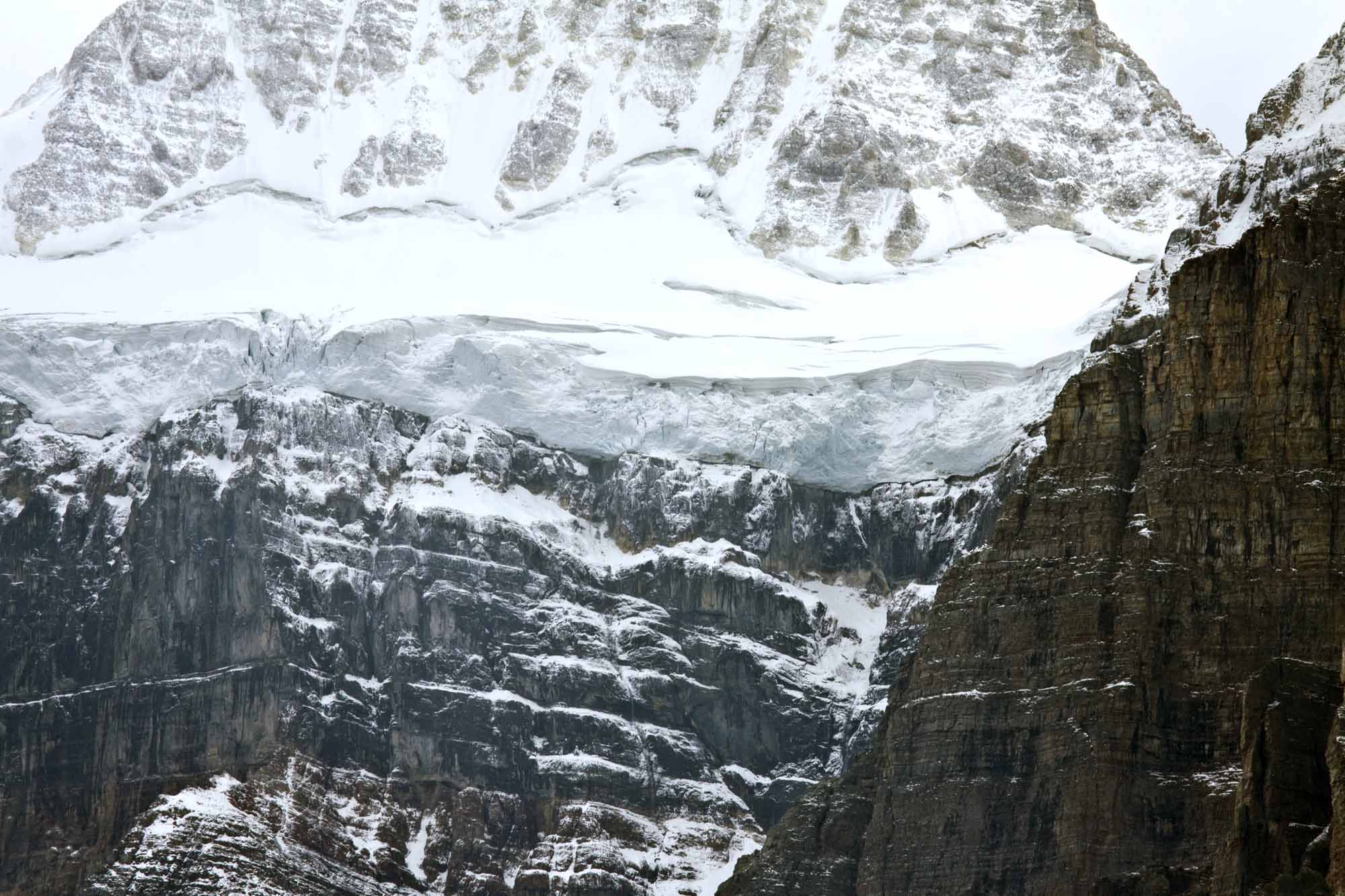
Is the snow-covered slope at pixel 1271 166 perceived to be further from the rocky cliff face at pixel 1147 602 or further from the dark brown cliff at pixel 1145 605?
the dark brown cliff at pixel 1145 605

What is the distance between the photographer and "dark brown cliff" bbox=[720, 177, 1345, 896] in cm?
15288

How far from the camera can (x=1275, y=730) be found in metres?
137

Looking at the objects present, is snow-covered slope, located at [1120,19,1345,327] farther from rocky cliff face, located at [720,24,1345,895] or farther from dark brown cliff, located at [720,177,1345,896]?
dark brown cliff, located at [720,177,1345,896]

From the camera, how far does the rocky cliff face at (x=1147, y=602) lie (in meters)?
153

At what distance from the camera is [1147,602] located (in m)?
156

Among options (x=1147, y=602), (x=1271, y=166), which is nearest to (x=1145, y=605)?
(x=1147, y=602)

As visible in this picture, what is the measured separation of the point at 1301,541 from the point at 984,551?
1830 centimetres

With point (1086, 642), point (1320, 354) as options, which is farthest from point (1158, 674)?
point (1320, 354)

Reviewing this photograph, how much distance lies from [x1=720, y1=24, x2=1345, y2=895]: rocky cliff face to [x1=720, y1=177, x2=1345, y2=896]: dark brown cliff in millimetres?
96

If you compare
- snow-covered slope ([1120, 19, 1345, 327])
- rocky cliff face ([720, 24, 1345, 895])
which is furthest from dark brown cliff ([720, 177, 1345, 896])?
snow-covered slope ([1120, 19, 1345, 327])

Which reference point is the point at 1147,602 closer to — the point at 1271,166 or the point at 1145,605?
the point at 1145,605

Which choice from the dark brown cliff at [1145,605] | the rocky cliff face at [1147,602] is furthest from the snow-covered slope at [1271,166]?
the dark brown cliff at [1145,605]

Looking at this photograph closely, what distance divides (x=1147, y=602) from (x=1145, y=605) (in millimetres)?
117

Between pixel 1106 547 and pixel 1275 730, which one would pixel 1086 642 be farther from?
pixel 1275 730
